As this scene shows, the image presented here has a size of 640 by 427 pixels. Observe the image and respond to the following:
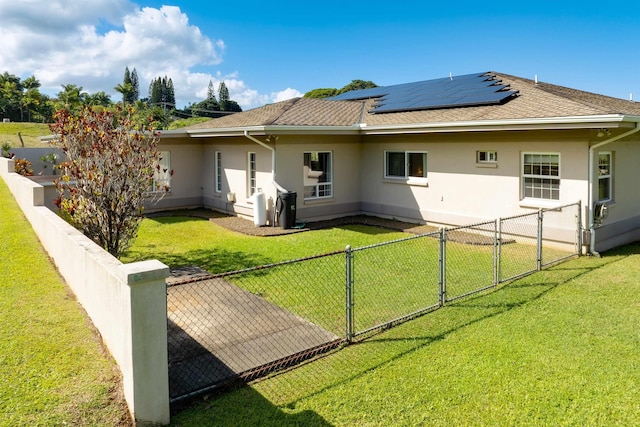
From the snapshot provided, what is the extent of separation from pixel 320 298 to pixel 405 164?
849 cm

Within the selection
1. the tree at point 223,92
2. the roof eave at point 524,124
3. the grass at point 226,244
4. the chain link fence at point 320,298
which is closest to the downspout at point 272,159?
the grass at point 226,244

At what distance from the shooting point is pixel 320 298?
26.2ft

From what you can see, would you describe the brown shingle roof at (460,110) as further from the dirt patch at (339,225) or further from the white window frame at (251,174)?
the dirt patch at (339,225)

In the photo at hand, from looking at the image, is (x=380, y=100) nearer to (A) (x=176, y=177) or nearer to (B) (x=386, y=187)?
(B) (x=386, y=187)

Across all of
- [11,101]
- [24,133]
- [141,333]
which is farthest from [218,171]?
[11,101]

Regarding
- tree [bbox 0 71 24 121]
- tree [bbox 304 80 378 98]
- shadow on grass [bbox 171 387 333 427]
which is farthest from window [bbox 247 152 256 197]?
tree [bbox 0 71 24 121]

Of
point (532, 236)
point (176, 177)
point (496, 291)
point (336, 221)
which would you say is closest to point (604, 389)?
point (496, 291)

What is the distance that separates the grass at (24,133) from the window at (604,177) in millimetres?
49912

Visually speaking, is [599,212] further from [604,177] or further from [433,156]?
[433,156]

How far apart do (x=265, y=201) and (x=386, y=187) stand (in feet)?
13.5

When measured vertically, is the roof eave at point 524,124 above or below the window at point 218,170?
above

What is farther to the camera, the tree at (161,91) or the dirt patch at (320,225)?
the tree at (161,91)

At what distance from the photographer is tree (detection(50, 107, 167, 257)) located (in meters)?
8.70

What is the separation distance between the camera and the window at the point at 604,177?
11.7 m
